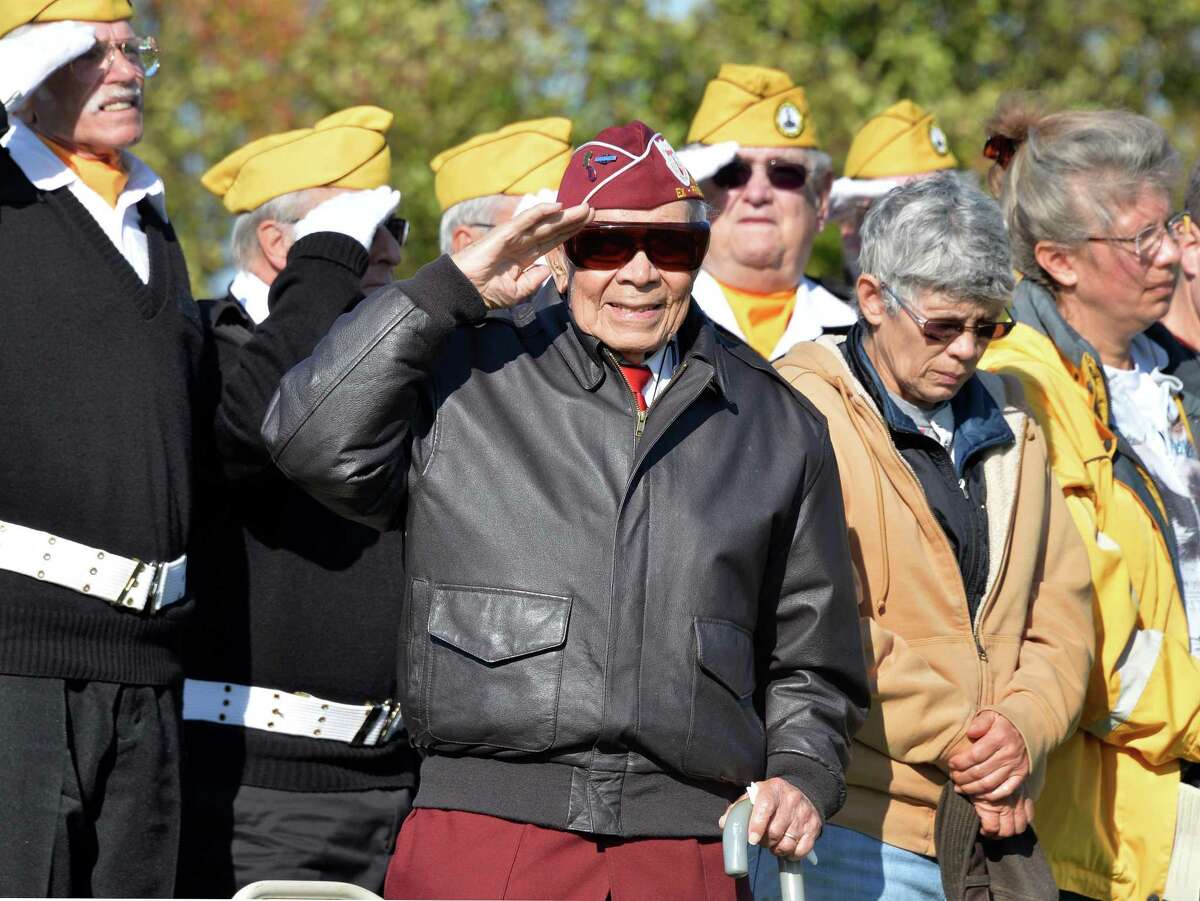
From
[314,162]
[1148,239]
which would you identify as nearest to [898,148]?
[1148,239]

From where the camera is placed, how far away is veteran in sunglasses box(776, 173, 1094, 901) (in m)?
3.90

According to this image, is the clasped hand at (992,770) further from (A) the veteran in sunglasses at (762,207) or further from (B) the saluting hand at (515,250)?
(A) the veteran in sunglasses at (762,207)

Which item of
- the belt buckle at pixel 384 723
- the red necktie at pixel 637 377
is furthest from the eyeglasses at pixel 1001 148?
the belt buckle at pixel 384 723

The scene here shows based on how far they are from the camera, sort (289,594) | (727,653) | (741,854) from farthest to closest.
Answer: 1. (289,594)
2. (727,653)
3. (741,854)

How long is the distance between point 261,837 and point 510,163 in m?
A: 2.29

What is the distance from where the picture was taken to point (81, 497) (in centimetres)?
Result: 383

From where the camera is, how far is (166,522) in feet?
13.0

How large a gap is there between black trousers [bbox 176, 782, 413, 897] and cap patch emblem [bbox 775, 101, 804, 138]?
2729mm

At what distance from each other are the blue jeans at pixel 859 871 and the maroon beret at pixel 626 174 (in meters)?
1.34

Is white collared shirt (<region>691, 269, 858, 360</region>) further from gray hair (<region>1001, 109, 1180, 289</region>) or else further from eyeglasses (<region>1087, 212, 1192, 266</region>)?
eyeglasses (<region>1087, 212, 1192, 266</region>)

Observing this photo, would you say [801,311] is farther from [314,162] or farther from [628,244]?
[628,244]

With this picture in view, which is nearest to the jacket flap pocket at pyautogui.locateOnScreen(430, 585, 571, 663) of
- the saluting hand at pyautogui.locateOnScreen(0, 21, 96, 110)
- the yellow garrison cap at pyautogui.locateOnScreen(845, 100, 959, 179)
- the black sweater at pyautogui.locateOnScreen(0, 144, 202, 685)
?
the black sweater at pyautogui.locateOnScreen(0, 144, 202, 685)

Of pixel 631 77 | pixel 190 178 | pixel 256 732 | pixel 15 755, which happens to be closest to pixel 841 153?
pixel 631 77

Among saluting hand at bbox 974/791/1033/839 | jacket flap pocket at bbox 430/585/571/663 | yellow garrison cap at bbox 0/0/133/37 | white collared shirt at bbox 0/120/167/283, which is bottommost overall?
saluting hand at bbox 974/791/1033/839
